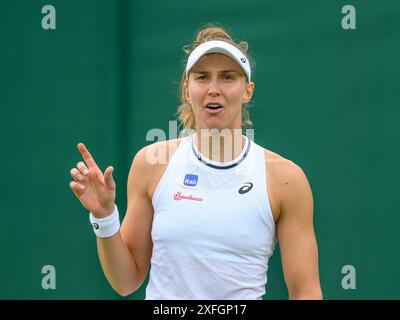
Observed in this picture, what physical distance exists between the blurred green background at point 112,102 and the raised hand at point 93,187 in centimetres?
132

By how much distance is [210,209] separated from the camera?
224 cm

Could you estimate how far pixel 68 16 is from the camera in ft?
12.2

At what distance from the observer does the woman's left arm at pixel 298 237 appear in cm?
226

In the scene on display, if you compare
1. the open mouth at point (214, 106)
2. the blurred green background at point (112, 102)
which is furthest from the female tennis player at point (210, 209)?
the blurred green background at point (112, 102)

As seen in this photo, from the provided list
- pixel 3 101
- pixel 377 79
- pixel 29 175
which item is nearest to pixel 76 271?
pixel 29 175

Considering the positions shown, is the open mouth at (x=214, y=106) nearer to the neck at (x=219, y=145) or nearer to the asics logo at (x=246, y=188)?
the neck at (x=219, y=145)

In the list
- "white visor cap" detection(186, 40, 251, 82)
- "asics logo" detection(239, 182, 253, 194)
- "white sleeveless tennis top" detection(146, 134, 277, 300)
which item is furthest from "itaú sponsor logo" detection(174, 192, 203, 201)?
"white visor cap" detection(186, 40, 251, 82)

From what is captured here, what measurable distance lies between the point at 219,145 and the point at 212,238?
34 centimetres

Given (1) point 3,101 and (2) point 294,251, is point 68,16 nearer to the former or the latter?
(1) point 3,101

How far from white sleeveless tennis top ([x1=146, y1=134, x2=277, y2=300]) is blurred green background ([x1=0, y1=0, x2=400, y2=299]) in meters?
1.05

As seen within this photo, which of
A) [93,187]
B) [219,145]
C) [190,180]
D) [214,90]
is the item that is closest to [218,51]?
[214,90]

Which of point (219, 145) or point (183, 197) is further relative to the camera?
point (219, 145)

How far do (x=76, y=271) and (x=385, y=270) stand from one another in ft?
5.25

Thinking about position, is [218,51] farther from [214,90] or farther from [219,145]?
[219,145]
